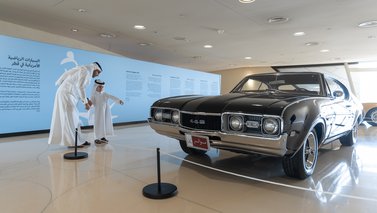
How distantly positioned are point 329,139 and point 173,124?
2097 millimetres

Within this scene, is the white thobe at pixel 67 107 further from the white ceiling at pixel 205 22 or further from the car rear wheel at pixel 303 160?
the car rear wheel at pixel 303 160

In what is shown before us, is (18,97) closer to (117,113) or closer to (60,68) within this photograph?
(60,68)

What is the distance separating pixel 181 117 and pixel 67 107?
2405 mm

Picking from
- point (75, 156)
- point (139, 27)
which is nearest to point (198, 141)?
point (75, 156)

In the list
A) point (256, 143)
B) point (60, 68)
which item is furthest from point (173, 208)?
point (60, 68)

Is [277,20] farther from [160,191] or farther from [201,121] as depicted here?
[160,191]

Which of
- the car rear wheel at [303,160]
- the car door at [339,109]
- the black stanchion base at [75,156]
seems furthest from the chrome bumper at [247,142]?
the black stanchion base at [75,156]

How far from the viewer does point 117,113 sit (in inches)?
327

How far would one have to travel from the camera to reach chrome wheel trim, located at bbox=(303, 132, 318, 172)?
298 centimetres

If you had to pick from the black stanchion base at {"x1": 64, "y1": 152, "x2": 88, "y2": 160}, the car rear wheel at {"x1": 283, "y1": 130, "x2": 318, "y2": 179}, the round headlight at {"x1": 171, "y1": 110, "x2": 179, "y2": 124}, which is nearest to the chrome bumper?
the round headlight at {"x1": 171, "y1": 110, "x2": 179, "y2": 124}

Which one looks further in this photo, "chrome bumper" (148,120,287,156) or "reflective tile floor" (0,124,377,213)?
"chrome bumper" (148,120,287,156)

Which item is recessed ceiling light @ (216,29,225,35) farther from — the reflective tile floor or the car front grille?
the car front grille

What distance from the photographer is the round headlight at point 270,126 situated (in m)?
2.38

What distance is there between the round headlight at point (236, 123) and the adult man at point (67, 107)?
117 inches
